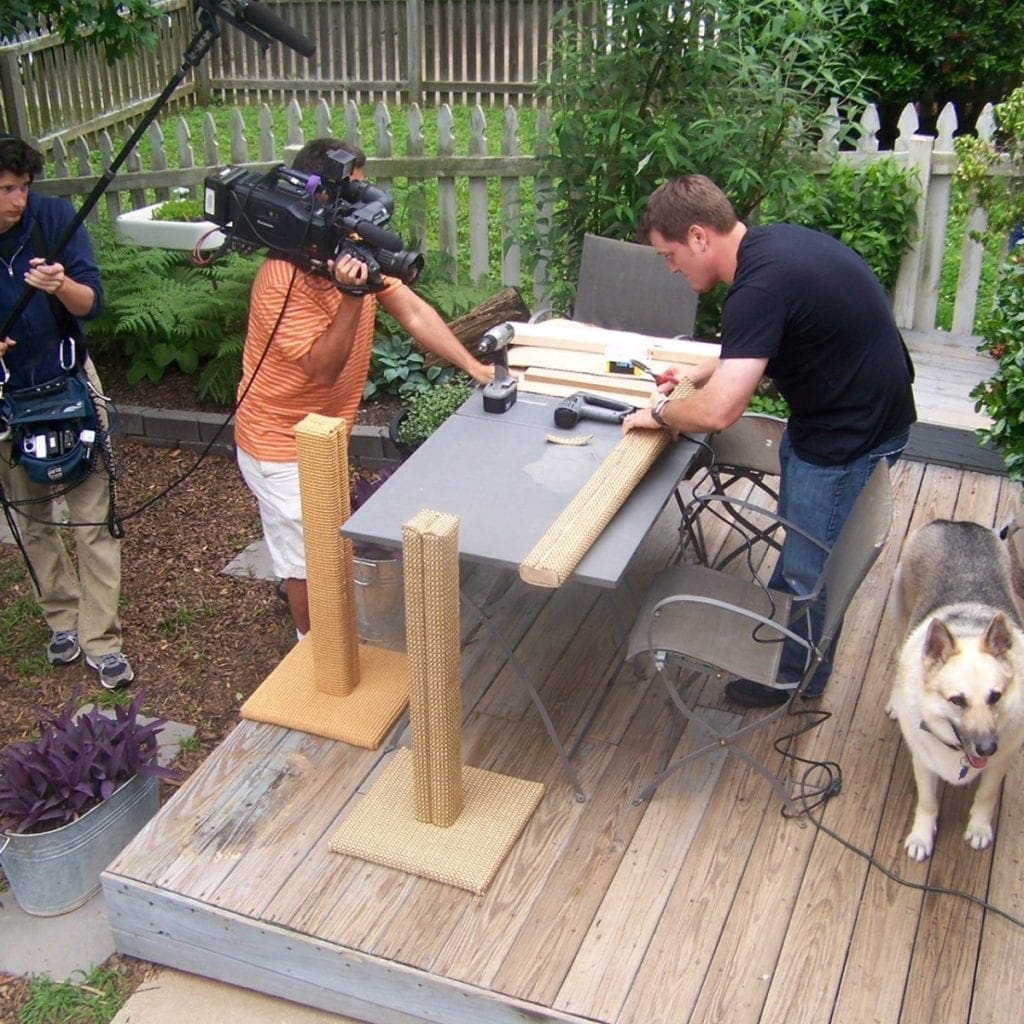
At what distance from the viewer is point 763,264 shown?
10.0ft

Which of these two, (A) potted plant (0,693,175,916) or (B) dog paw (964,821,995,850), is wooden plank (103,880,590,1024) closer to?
(A) potted plant (0,693,175,916)

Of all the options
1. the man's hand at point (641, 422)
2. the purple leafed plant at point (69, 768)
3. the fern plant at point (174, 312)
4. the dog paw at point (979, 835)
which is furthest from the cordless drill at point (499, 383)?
the fern plant at point (174, 312)

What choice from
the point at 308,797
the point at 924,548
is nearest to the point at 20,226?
the point at 308,797

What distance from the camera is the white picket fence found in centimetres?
580

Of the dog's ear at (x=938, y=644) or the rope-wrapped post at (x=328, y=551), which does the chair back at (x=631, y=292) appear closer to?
the rope-wrapped post at (x=328, y=551)

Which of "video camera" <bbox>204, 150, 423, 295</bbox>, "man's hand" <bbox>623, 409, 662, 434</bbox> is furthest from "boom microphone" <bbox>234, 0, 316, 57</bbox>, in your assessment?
"man's hand" <bbox>623, 409, 662, 434</bbox>

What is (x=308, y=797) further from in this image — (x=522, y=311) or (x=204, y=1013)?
(x=522, y=311)

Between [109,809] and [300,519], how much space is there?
1.06 m

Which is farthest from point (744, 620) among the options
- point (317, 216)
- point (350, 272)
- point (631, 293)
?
point (631, 293)

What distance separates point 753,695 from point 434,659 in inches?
46.4

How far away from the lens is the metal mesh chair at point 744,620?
290cm

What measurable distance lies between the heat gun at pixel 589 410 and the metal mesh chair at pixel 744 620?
1.71 ft

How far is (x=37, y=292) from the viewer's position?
3.67 metres

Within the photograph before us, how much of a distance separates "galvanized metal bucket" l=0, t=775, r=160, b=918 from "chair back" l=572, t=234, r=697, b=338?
2674 mm
